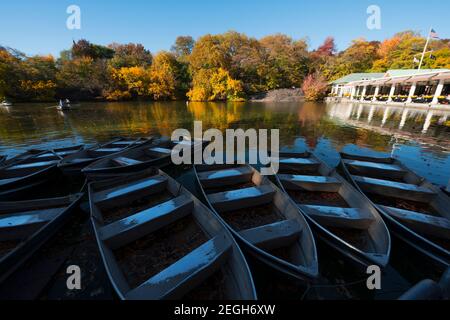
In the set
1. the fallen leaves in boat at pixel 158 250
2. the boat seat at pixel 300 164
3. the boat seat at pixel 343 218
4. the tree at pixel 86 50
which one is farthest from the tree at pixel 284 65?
the fallen leaves in boat at pixel 158 250

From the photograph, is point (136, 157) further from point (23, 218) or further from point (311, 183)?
point (311, 183)

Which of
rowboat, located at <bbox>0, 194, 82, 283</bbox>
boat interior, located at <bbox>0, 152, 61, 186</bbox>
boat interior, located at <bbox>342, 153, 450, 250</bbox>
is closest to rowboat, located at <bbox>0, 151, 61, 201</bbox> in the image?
boat interior, located at <bbox>0, 152, 61, 186</bbox>

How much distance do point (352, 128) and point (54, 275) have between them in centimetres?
2282

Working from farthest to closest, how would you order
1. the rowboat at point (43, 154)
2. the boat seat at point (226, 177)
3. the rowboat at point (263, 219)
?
the rowboat at point (43, 154) < the boat seat at point (226, 177) < the rowboat at point (263, 219)

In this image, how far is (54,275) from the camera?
3902 mm

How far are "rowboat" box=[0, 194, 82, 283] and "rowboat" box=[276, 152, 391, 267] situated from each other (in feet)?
20.3

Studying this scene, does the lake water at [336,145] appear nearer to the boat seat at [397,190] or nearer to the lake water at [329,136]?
the lake water at [329,136]

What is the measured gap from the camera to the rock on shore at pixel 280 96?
173ft

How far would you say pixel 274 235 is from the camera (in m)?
4.00

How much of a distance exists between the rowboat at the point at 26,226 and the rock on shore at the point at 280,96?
5290cm

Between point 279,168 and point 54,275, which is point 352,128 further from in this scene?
point 54,275

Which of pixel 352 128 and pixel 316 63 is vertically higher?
pixel 316 63

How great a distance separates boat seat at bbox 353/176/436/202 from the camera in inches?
230
